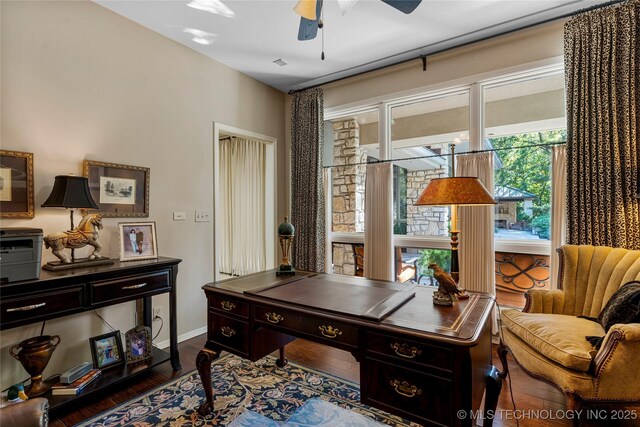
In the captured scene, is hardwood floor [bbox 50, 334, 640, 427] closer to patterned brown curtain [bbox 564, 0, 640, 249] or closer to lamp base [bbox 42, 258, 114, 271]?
lamp base [bbox 42, 258, 114, 271]

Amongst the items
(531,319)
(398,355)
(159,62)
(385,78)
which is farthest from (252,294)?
(385,78)

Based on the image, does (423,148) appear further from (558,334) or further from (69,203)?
(69,203)

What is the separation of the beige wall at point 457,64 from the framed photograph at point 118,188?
2369 millimetres

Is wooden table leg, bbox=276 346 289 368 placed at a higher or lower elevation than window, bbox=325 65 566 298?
lower

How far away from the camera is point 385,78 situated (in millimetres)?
3486

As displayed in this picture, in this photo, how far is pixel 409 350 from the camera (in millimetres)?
1207

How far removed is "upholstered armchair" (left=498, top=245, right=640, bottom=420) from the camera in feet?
→ 4.95

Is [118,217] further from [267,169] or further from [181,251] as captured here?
[267,169]

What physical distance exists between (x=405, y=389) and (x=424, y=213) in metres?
2.38

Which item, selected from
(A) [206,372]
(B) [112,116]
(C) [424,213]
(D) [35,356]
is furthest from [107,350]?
(C) [424,213]

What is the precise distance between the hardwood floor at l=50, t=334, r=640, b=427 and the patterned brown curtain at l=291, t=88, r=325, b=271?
3.98ft

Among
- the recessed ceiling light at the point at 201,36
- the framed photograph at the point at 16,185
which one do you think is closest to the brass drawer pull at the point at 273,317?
the framed photograph at the point at 16,185

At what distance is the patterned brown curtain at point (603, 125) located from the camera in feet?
7.37

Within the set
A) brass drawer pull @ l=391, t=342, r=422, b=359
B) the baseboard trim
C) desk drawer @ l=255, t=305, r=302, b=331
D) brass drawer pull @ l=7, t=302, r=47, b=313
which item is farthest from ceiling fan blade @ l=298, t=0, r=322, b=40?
the baseboard trim
